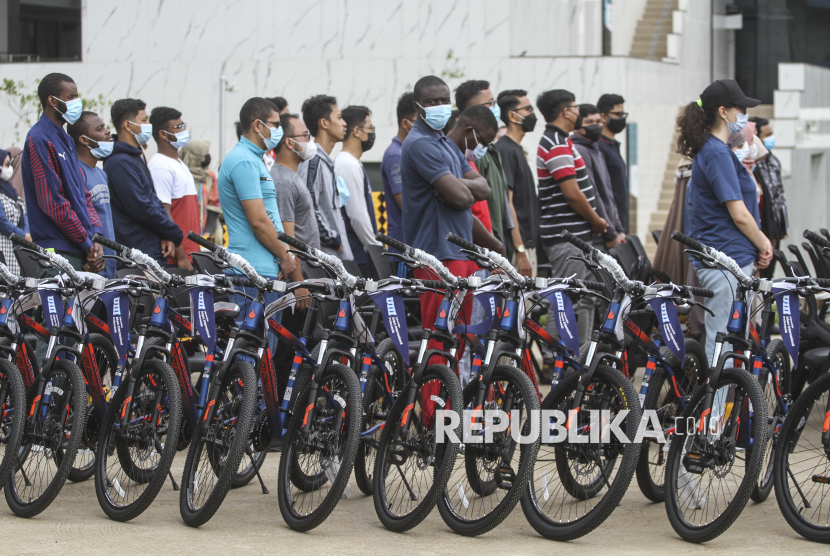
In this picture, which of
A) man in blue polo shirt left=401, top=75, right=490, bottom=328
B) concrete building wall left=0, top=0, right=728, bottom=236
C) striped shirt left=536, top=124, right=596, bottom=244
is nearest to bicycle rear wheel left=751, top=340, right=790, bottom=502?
man in blue polo shirt left=401, top=75, right=490, bottom=328

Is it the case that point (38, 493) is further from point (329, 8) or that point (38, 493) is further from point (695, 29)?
point (695, 29)

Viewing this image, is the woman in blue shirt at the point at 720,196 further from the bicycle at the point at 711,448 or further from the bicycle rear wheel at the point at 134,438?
the bicycle rear wheel at the point at 134,438

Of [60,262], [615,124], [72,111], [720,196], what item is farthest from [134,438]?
[615,124]

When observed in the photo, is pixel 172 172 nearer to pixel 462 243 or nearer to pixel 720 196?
pixel 462 243

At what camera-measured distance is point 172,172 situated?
28.3ft

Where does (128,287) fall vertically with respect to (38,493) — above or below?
above

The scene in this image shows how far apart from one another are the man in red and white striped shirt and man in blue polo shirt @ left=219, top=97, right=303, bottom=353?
2492mm

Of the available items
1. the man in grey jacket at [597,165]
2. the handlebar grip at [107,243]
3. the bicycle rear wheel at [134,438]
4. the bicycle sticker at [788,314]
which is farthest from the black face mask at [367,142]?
the bicycle sticker at [788,314]

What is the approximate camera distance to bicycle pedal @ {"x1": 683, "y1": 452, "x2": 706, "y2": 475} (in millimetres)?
5098

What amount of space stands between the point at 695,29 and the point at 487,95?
58.2 ft

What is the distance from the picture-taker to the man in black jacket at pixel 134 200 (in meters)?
7.76

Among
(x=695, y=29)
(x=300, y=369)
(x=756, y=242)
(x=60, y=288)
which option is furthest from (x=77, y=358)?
(x=695, y=29)

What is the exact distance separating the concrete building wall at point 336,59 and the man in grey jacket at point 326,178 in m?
12.1

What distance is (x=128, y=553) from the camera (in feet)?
15.9
